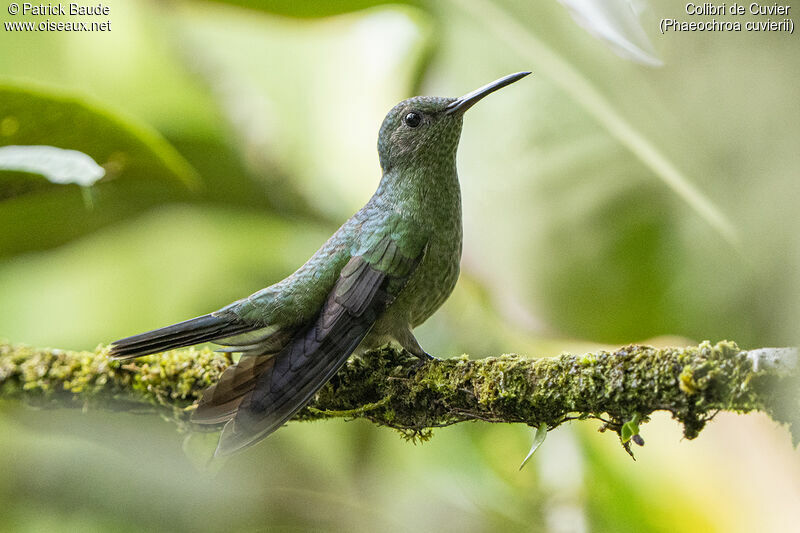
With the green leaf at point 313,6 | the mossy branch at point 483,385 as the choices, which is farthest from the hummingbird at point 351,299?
the green leaf at point 313,6

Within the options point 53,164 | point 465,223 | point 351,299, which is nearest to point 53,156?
point 53,164

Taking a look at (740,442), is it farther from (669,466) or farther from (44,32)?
(44,32)

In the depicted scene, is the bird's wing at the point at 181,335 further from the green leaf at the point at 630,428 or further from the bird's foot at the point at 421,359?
the green leaf at the point at 630,428

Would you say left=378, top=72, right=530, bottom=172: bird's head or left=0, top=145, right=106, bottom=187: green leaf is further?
left=378, top=72, right=530, bottom=172: bird's head

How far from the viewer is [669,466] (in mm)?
2410

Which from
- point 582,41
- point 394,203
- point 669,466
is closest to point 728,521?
point 669,466

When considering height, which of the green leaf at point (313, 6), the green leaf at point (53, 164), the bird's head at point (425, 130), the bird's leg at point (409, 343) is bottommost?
the green leaf at point (53, 164)

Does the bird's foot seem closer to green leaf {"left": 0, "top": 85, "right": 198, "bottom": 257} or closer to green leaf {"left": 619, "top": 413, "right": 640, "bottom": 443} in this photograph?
green leaf {"left": 619, "top": 413, "right": 640, "bottom": 443}

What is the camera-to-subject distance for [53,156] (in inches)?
72.7

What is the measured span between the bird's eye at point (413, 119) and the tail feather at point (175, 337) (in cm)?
79

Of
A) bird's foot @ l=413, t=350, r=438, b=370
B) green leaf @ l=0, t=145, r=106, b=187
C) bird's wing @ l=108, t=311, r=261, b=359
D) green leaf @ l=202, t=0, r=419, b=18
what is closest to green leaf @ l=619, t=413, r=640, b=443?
bird's foot @ l=413, t=350, r=438, b=370

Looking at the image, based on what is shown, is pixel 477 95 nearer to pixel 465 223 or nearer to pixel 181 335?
pixel 465 223

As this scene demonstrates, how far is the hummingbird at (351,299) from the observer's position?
163 centimetres

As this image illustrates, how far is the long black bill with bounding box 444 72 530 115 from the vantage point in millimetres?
1916
